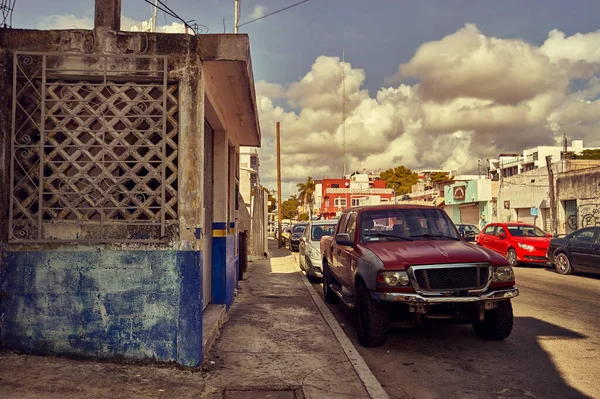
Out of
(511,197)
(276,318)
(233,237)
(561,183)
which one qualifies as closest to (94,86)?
(276,318)

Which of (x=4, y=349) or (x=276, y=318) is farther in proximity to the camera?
(x=276, y=318)

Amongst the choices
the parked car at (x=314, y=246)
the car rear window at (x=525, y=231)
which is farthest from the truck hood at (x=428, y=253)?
the car rear window at (x=525, y=231)

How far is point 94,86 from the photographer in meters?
5.41

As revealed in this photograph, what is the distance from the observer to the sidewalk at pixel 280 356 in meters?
4.79

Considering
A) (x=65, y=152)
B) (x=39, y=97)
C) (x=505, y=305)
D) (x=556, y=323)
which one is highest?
(x=39, y=97)

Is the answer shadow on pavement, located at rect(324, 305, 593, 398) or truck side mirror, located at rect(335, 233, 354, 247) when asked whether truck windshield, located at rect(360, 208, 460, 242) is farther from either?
shadow on pavement, located at rect(324, 305, 593, 398)

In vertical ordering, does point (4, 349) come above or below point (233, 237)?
below

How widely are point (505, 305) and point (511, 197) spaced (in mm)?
29415

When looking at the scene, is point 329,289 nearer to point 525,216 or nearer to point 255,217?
point 255,217

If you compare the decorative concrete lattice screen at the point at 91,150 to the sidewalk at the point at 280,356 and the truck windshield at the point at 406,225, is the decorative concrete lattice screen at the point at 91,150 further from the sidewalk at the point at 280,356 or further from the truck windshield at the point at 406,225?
the truck windshield at the point at 406,225

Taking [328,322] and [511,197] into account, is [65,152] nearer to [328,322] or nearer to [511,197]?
[328,322]

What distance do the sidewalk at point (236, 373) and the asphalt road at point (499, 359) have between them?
16.3 inches

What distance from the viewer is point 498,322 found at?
6.48 meters

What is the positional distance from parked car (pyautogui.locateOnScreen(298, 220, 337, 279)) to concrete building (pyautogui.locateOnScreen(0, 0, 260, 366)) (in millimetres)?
7708
